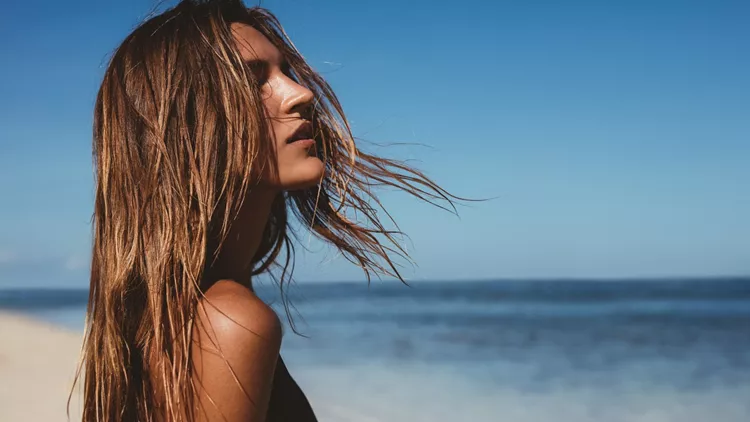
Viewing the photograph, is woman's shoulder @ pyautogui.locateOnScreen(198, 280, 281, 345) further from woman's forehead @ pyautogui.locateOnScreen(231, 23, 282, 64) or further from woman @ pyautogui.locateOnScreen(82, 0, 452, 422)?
woman's forehead @ pyautogui.locateOnScreen(231, 23, 282, 64)

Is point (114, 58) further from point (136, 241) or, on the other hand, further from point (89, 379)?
point (89, 379)

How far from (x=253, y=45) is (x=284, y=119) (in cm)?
17

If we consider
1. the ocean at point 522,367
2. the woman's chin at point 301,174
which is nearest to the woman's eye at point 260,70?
the woman's chin at point 301,174

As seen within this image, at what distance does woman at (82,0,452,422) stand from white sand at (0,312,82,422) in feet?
15.4

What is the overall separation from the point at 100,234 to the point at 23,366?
8642mm

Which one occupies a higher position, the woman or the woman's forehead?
the woman's forehead

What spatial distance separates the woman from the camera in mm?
1289

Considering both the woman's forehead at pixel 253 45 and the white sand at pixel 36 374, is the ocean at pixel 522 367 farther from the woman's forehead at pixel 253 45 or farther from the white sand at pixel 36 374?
the white sand at pixel 36 374

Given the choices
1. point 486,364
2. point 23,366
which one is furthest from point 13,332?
point 486,364

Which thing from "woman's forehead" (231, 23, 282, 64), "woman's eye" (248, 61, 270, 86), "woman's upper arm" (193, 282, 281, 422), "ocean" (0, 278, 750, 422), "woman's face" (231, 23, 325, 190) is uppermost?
"woman's forehead" (231, 23, 282, 64)

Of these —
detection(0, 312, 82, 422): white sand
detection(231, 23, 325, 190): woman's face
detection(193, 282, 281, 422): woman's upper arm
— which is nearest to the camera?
detection(193, 282, 281, 422): woman's upper arm

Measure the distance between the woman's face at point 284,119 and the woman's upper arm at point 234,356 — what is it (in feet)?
0.95

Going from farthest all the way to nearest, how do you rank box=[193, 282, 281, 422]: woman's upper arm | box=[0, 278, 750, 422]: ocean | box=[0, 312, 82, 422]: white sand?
box=[0, 278, 750, 422]: ocean, box=[0, 312, 82, 422]: white sand, box=[193, 282, 281, 422]: woman's upper arm

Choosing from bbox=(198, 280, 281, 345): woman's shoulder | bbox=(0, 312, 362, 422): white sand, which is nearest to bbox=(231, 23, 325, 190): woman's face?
bbox=(198, 280, 281, 345): woman's shoulder
